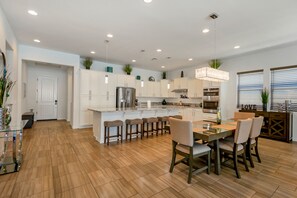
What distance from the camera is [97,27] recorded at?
352 centimetres

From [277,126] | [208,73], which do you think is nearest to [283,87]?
[277,126]

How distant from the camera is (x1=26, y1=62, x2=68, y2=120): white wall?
23.4 feet

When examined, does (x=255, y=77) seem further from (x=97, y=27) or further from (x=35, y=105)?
(x=35, y=105)

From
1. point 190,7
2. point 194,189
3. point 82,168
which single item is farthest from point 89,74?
point 194,189

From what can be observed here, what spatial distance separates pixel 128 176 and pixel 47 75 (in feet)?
24.4

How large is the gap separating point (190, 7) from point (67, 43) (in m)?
3.81

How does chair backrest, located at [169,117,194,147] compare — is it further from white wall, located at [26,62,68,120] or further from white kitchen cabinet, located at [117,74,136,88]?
white wall, located at [26,62,68,120]

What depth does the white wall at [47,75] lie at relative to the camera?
281 inches

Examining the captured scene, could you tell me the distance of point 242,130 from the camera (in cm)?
249

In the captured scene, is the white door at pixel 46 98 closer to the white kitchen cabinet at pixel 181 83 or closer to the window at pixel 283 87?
the white kitchen cabinet at pixel 181 83

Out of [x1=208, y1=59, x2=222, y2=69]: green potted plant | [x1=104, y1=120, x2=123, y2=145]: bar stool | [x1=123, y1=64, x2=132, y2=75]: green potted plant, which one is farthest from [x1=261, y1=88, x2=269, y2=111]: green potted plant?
Answer: [x1=123, y1=64, x2=132, y2=75]: green potted plant

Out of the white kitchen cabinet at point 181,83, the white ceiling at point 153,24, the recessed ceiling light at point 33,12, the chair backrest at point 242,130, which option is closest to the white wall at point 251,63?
the white ceiling at point 153,24

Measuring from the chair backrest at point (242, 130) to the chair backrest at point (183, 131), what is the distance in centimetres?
81

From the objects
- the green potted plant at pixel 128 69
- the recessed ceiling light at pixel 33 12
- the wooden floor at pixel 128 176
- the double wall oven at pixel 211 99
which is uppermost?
the recessed ceiling light at pixel 33 12
